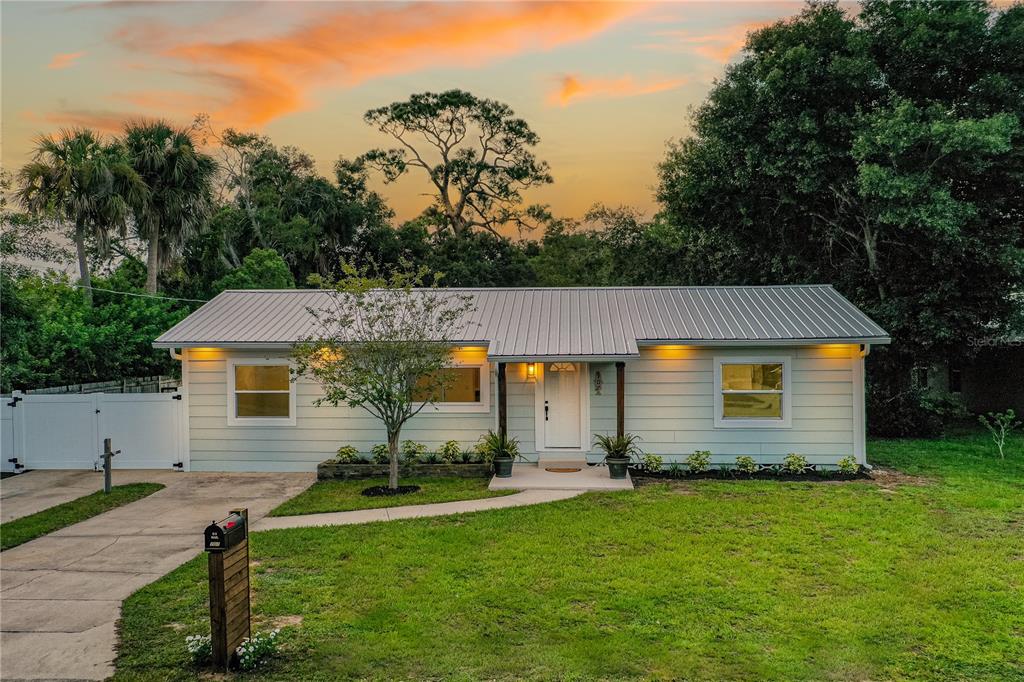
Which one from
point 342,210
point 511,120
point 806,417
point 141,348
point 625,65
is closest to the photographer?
point 806,417

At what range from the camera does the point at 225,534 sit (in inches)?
199

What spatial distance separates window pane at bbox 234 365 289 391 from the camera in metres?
13.1

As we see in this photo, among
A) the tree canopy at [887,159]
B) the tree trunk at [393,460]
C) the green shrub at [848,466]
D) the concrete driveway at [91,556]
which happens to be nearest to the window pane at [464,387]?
the tree trunk at [393,460]

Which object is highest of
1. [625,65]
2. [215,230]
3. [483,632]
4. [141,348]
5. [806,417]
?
[625,65]

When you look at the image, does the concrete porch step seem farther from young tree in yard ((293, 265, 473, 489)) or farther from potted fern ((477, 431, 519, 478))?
young tree in yard ((293, 265, 473, 489))

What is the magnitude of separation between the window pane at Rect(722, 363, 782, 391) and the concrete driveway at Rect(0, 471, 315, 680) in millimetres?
7994

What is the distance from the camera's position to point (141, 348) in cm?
1641

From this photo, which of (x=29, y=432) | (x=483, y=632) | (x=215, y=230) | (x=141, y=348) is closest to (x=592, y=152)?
(x=215, y=230)

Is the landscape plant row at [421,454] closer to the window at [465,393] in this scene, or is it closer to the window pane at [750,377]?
the window at [465,393]

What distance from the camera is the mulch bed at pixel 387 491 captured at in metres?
10.9

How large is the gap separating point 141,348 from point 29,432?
3652 mm

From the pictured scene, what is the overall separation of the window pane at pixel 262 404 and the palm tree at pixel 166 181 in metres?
10.1

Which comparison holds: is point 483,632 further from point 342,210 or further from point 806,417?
point 342,210

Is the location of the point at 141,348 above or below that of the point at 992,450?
above
